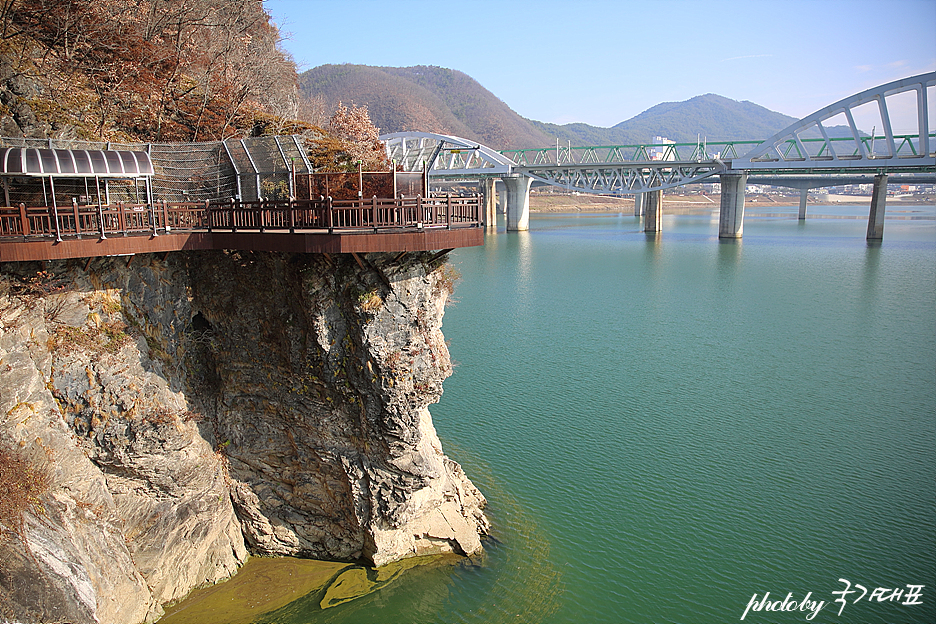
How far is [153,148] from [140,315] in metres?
5.53

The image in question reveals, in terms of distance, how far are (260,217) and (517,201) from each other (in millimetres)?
85200

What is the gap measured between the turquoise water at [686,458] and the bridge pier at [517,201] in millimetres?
56954

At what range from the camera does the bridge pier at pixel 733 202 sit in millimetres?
80375

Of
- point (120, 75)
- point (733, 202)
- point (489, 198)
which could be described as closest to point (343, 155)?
point (120, 75)

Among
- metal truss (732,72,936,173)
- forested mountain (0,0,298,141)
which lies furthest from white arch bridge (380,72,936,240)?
forested mountain (0,0,298,141)

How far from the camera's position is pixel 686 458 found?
19.3 meters

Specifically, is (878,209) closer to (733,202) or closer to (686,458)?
(733,202)

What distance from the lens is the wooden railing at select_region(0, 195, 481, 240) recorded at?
13.0 metres

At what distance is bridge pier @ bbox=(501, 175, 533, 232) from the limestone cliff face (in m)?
82.9

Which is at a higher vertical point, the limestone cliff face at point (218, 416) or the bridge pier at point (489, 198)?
the bridge pier at point (489, 198)

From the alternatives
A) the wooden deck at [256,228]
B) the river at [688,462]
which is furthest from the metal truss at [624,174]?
the wooden deck at [256,228]

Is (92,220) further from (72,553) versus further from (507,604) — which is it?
(507,604)

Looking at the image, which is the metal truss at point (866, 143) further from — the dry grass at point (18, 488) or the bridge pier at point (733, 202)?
the dry grass at point (18, 488)

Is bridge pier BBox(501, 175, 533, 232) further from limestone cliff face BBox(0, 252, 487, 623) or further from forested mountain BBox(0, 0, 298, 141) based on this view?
limestone cliff face BBox(0, 252, 487, 623)
